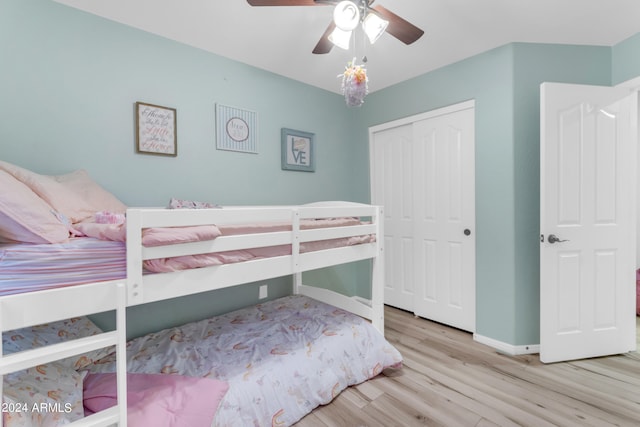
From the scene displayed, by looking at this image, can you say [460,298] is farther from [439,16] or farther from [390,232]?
[439,16]

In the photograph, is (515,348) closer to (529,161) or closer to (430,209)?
(430,209)

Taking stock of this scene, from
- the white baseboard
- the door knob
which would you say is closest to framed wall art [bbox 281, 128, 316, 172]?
the door knob

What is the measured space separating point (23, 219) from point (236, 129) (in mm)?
1744

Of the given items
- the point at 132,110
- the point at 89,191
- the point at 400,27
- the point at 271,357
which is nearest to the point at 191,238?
the point at 271,357

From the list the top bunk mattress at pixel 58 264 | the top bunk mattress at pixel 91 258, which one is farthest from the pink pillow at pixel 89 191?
the top bunk mattress at pixel 58 264

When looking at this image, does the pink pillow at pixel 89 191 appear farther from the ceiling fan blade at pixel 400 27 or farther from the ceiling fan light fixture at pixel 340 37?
the ceiling fan blade at pixel 400 27

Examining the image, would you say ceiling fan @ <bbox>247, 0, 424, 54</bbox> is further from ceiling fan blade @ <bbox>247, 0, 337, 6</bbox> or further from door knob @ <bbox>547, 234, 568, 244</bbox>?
door knob @ <bbox>547, 234, 568, 244</bbox>

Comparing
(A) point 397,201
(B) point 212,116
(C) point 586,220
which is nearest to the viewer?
(C) point 586,220

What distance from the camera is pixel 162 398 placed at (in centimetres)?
133

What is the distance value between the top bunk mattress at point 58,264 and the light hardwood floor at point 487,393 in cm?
123

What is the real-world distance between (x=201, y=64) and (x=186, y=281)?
73.4 inches

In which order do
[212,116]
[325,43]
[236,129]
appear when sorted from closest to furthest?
[325,43] < [212,116] < [236,129]

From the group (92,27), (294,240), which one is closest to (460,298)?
(294,240)

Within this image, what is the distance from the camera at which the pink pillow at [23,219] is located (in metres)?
0.99
